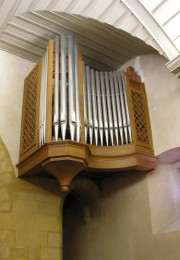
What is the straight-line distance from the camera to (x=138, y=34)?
4.66 meters

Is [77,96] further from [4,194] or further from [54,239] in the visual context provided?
[54,239]

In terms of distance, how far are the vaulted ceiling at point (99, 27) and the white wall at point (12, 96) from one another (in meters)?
0.21

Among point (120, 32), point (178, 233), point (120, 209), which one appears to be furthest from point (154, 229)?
point (120, 32)

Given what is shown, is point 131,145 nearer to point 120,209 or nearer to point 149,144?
point 149,144

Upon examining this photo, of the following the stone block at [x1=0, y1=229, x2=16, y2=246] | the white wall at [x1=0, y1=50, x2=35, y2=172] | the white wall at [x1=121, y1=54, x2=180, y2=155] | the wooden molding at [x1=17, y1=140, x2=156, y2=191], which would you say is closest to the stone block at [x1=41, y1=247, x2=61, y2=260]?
the stone block at [x1=0, y1=229, x2=16, y2=246]

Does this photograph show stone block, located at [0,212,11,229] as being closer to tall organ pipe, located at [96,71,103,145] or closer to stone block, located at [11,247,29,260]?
stone block, located at [11,247,29,260]

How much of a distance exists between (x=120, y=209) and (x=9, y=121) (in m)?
2.47

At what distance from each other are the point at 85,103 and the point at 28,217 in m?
A: 2.06

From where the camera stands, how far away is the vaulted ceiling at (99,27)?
4.36 metres

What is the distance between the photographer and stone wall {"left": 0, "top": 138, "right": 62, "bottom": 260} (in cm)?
483

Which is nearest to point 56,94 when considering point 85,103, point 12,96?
point 85,103

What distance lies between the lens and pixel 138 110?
5.64 meters

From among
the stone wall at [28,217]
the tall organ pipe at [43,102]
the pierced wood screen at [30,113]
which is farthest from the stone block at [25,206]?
the tall organ pipe at [43,102]

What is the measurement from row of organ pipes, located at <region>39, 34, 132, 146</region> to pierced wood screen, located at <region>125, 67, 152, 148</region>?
101 mm
